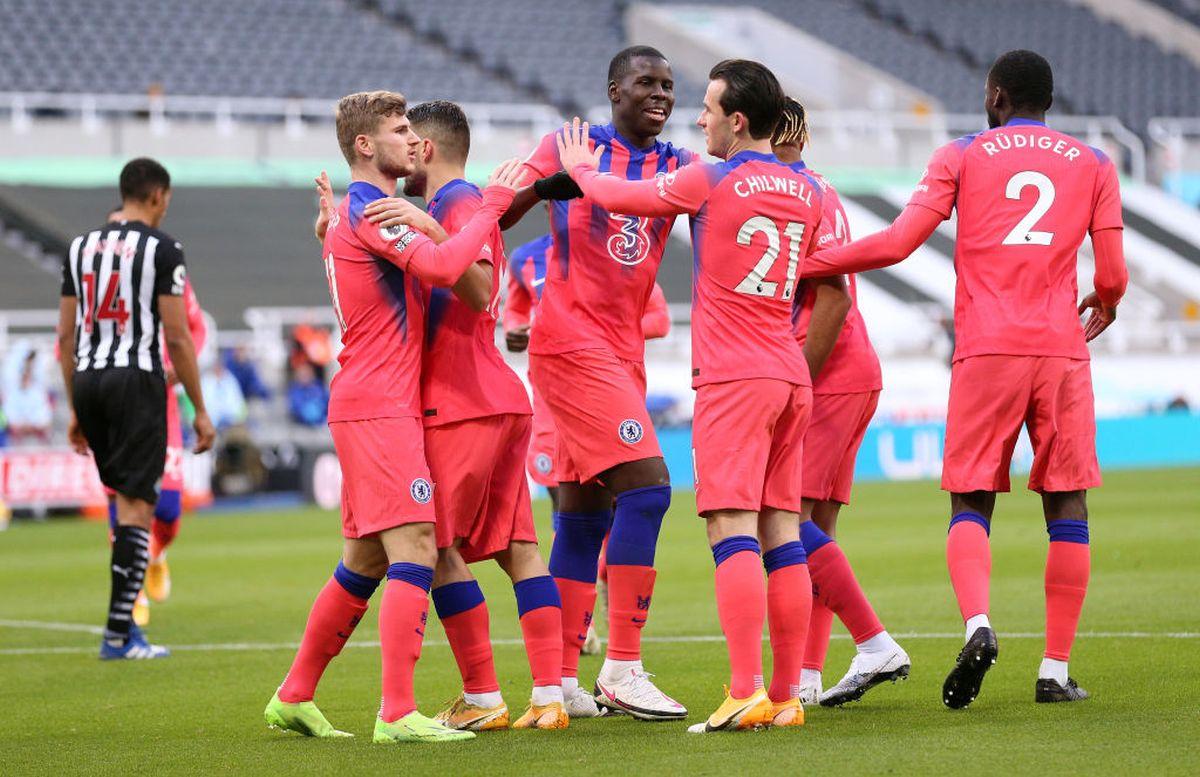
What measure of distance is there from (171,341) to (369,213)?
3.37m

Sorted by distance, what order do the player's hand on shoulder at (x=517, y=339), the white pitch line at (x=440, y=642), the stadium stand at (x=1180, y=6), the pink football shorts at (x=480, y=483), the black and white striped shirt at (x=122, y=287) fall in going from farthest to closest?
the stadium stand at (x=1180, y=6), the black and white striped shirt at (x=122, y=287), the player's hand on shoulder at (x=517, y=339), the white pitch line at (x=440, y=642), the pink football shorts at (x=480, y=483)

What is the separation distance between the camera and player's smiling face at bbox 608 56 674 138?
21.1 ft

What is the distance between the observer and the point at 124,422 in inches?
351

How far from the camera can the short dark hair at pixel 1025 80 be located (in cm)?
649

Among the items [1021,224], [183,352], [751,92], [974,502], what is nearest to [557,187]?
[751,92]

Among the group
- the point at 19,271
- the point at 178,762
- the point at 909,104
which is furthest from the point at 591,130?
the point at 909,104

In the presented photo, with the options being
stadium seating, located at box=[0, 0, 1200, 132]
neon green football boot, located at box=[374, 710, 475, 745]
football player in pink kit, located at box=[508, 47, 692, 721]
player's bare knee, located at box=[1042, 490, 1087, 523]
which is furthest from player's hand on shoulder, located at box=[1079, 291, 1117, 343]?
stadium seating, located at box=[0, 0, 1200, 132]

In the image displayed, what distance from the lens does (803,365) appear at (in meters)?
6.04

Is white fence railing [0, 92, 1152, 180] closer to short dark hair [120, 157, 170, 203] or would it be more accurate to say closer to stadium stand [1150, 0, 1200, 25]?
stadium stand [1150, 0, 1200, 25]

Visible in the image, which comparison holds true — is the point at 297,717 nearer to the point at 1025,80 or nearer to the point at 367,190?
the point at 367,190

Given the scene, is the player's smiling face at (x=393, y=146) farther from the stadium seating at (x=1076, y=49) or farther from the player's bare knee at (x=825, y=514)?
the stadium seating at (x=1076, y=49)

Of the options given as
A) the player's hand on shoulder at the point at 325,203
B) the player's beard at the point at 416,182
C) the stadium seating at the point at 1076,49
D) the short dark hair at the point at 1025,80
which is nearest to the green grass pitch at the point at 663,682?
the player's hand on shoulder at the point at 325,203

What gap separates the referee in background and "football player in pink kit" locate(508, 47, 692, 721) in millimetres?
2985

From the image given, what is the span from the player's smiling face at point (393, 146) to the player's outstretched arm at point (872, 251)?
4.68 feet
